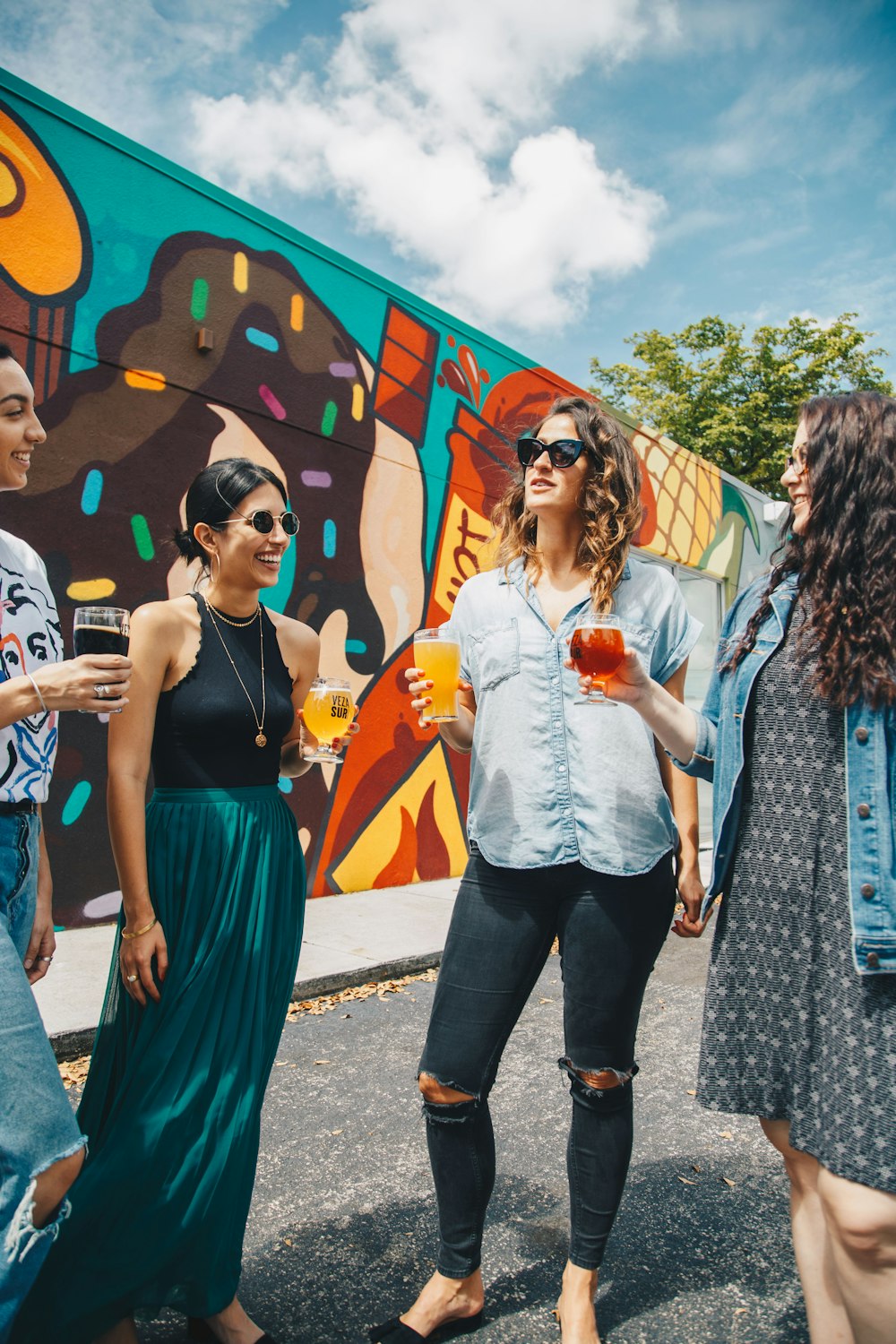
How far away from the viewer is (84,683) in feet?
→ 5.42

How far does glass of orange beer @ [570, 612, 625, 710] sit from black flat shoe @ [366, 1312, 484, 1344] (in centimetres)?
147

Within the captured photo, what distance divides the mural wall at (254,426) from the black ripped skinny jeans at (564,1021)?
3.65m

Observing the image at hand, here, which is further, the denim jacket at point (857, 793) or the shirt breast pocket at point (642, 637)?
the shirt breast pocket at point (642, 637)

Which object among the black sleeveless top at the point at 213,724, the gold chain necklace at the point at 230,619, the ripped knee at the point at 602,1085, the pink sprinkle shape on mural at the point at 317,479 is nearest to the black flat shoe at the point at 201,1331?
the ripped knee at the point at 602,1085

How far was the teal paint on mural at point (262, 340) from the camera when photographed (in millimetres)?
6336

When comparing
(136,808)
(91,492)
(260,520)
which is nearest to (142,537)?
(91,492)

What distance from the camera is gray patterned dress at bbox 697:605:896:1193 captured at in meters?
1.64

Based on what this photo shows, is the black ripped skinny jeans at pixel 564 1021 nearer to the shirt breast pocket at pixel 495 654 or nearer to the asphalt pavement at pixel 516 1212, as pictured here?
the asphalt pavement at pixel 516 1212

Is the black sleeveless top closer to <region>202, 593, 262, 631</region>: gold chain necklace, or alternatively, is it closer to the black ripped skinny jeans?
<region>202, 593, 262, 631</region>: gold chain necklace

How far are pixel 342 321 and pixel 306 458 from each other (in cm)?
115

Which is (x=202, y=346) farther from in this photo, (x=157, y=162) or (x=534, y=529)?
(x=534, y=529)

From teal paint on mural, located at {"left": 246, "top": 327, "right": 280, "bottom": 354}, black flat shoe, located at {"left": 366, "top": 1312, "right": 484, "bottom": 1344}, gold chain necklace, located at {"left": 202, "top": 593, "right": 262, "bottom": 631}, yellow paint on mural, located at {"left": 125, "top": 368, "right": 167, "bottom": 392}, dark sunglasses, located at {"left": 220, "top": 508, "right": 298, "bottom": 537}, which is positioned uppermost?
teal paint on mural, located at {"left": 246, "top": 327, "right": 280, "bottom": 354}

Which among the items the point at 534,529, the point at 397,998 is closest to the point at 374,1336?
the point at 534,529

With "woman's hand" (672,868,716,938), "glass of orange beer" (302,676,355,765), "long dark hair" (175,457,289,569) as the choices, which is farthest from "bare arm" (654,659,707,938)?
"long dark hair" (175,457,289,569)
